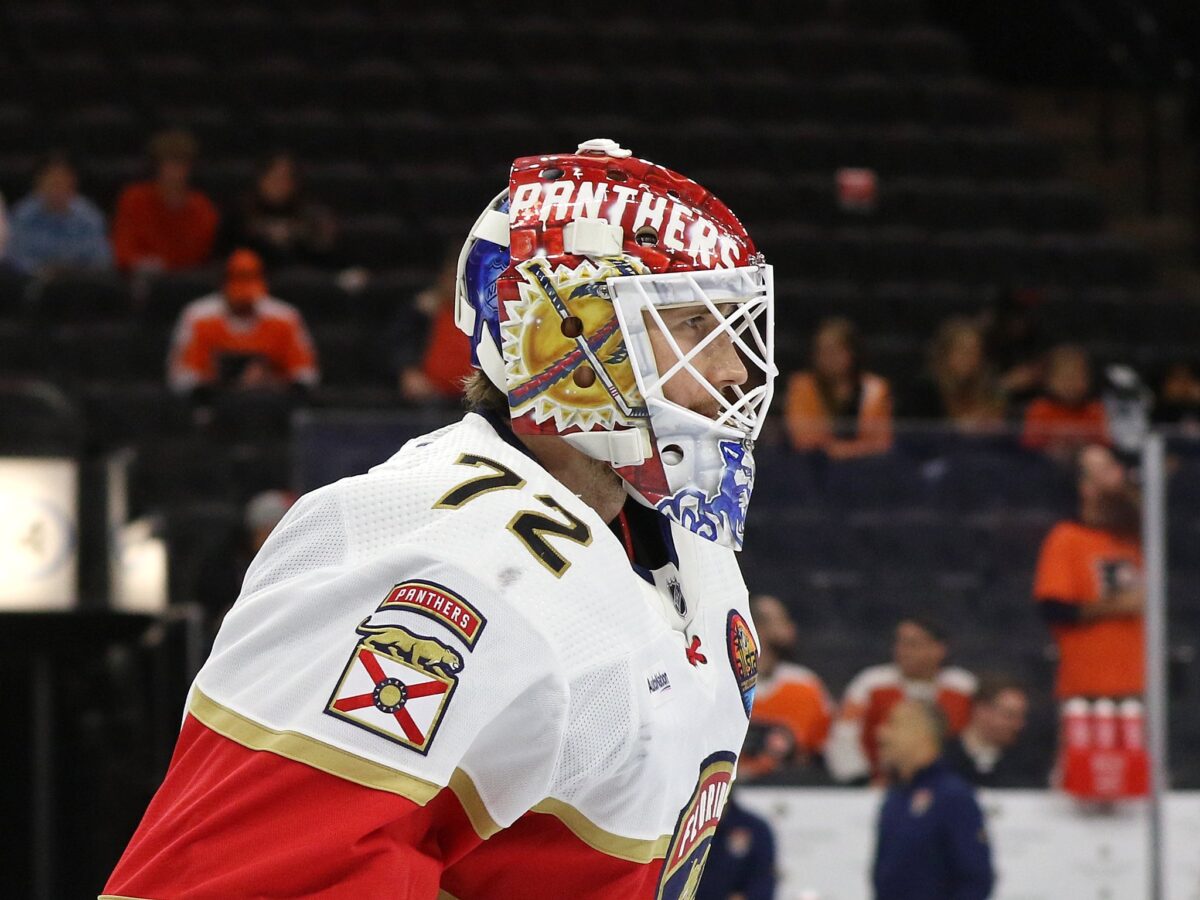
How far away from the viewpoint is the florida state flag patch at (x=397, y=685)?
1599 mm

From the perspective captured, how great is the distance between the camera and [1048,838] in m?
5.41

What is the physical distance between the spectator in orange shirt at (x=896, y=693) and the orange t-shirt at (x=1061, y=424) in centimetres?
59

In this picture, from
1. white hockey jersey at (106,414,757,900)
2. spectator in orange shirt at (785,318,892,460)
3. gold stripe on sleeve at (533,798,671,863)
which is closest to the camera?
white hockey jersey at (106,414,757,900)

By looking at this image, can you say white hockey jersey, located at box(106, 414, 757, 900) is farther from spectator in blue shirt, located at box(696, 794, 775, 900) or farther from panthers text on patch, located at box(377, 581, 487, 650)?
spectator in blue shirt, located at box(696, 794, 775, 900)

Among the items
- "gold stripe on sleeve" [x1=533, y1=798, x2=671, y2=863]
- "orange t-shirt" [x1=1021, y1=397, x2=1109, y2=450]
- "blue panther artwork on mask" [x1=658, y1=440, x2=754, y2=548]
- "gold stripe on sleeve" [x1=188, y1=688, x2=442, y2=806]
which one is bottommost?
"gold stripe on sleeve" [x1=533, y1=798, x2=671, y2=863]

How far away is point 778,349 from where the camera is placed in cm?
847

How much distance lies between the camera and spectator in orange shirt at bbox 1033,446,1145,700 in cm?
538

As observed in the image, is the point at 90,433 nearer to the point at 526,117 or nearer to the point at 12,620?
the point at 12,620

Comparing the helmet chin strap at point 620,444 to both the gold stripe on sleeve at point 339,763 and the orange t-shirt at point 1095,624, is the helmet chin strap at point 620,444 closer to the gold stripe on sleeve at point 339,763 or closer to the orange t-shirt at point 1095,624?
the gold stripe on sleeve at point 339,763

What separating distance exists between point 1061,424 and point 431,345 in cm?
241

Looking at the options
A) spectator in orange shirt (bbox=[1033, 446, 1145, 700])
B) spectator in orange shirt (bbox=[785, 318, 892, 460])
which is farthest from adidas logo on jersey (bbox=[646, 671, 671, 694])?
spectator in orange shirt (bbox=[785, 318, 892, 460])

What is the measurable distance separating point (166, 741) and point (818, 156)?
5970 mm

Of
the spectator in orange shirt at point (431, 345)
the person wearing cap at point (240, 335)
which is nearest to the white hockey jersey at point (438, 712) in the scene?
the spectator in orange shirt at point (431, 345)

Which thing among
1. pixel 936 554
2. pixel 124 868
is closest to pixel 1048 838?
pixel 936 554
